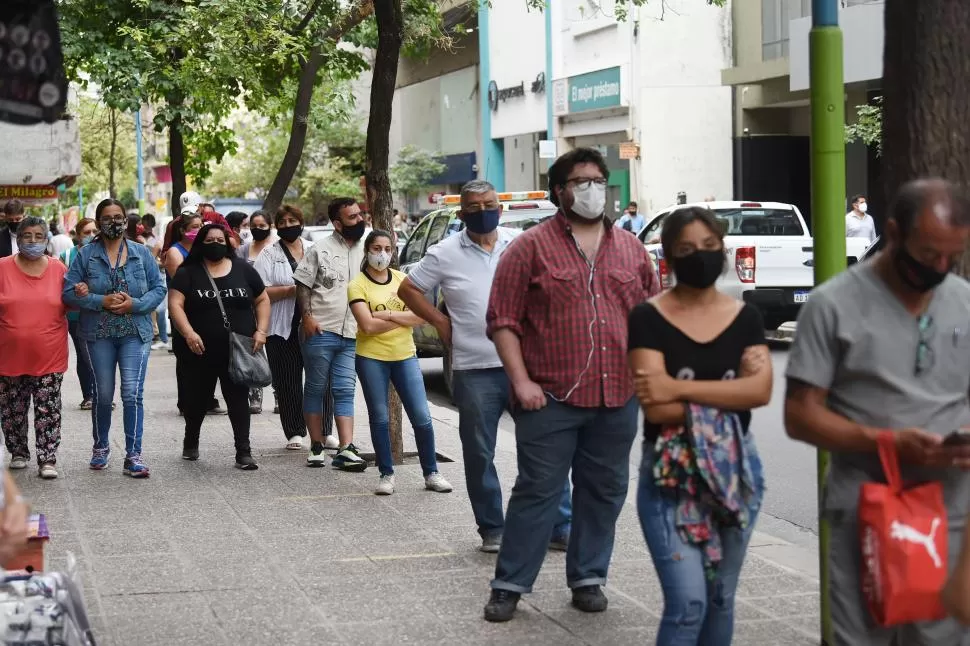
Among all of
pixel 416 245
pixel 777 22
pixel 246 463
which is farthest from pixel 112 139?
pixel 246 463

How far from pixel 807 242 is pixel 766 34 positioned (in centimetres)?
1859

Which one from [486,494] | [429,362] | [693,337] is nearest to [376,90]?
[486,494]

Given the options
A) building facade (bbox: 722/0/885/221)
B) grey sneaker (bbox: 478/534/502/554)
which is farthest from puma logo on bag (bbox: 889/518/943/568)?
building facade (bbox: 722/0/885/221)

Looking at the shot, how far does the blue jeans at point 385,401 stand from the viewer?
918 cm

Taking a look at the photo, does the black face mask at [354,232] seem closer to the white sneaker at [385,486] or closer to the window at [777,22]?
the white sneaker at [385,486]

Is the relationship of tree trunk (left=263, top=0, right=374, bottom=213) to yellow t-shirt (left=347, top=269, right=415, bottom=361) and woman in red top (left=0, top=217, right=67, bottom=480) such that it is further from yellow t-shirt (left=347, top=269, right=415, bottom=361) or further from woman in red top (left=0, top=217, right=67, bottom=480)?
yellow t-shirt (left=347, top=269, right=415, bottom=361)

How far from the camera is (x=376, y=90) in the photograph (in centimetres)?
1051

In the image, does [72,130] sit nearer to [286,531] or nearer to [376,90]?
[376,90]

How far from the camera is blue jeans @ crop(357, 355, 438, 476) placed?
9.18 metres

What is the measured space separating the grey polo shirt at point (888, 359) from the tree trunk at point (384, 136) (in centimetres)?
646

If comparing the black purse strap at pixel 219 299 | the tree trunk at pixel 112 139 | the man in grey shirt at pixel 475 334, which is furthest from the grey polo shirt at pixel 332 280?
the tree trunk at pixel 112 139

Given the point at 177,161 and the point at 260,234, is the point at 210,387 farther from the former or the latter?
the point at 177,161

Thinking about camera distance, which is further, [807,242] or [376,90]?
[807,242]

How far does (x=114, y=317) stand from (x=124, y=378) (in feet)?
1.38
